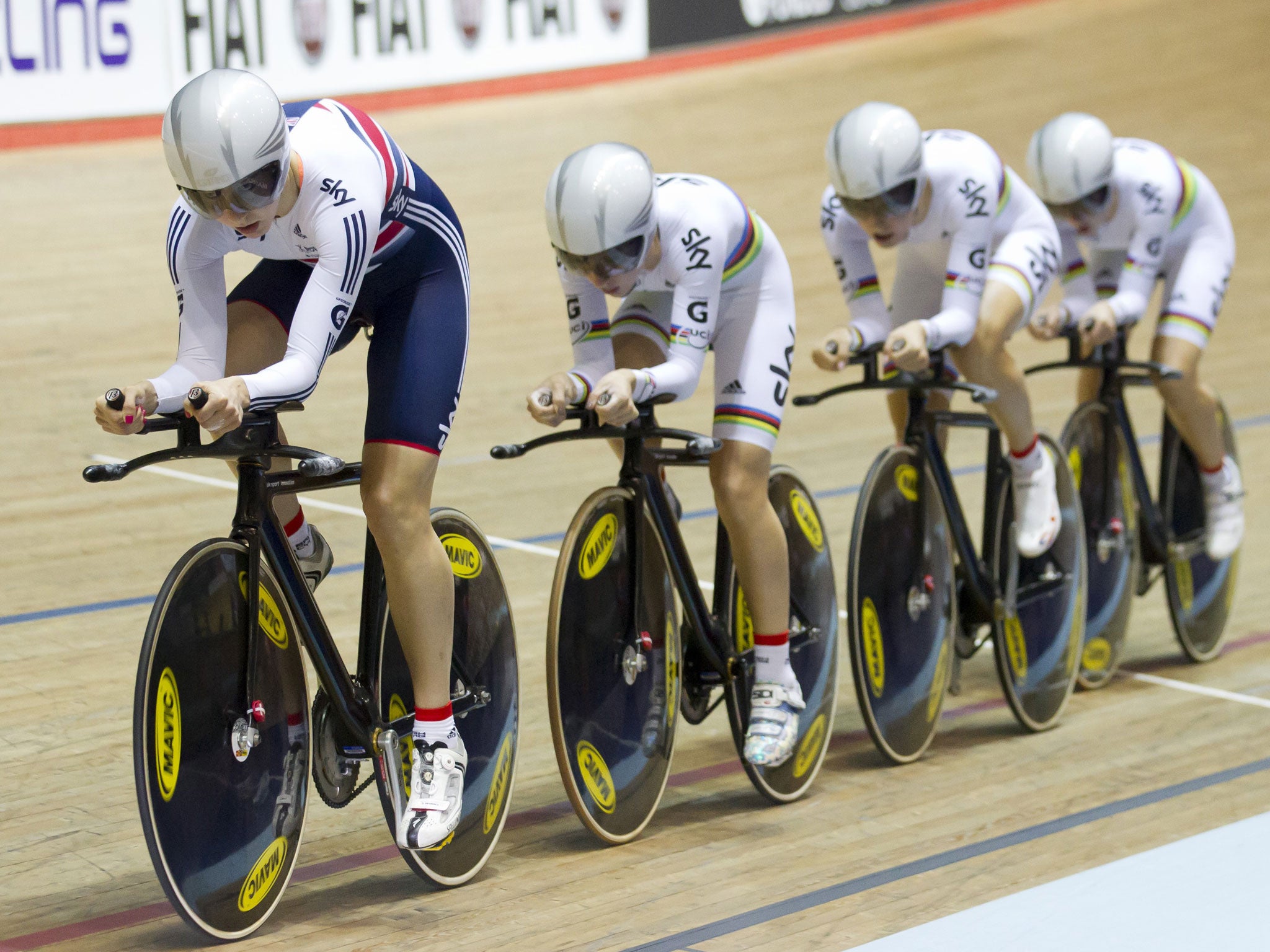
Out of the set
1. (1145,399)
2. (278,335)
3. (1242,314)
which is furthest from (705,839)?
(1242,314)

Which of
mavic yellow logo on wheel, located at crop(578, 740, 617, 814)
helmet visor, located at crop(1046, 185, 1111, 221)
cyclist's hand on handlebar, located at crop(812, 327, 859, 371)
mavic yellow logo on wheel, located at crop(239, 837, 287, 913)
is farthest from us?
helmet visor, located at crop(1046, 185, 1111, 221)

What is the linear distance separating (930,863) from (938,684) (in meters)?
0.76

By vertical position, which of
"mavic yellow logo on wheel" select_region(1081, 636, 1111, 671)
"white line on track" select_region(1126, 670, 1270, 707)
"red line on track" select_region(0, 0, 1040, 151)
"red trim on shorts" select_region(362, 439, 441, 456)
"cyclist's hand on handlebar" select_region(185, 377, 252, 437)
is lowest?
"white line on track" select_region(1126, 670, 1270, 707)

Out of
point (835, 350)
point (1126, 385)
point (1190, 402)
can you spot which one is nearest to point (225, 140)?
point (835, 350)

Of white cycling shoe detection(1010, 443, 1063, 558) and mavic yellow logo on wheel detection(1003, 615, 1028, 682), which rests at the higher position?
white cycling shoe detection(1010, 443, 1063, 558)

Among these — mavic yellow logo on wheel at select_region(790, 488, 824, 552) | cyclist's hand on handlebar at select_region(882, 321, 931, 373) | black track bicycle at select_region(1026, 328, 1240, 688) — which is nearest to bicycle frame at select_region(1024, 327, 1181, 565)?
black track bicycle at select_region(1026, 328, 1240, 688)

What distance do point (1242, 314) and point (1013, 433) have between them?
240 inches

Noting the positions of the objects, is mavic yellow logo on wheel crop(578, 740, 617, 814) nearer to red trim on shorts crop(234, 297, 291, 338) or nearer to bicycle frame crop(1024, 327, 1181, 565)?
red trim on shorts crop(234, 297, 291, 338)

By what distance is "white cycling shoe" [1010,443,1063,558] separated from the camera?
4.00 meters

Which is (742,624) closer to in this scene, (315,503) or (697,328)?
(697,328)

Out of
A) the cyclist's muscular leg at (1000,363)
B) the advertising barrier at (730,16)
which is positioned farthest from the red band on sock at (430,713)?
the advertising barrier at (730,16)

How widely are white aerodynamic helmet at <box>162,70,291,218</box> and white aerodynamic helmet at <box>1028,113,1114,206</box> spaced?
2405mm

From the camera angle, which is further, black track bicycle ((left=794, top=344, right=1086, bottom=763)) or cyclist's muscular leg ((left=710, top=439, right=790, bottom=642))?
black track bicycle ((left=794, top=344, right=1086, bottom=763))

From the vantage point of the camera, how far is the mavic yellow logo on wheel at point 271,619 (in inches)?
104
